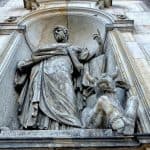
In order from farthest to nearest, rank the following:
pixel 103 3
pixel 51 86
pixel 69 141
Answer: pixel 103 3, pixel 51 86, pixel 69 141

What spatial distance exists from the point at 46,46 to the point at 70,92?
1488mm

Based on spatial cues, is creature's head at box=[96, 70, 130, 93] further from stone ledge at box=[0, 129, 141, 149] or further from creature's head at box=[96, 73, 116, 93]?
stone ledge at box=[0, 129, 141, 149]

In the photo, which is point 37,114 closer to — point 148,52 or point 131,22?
point 148,52

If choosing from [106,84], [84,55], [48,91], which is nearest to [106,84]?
[106,84]

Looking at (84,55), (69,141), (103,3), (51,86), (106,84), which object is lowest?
(69,141)

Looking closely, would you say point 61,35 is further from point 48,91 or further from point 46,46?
point 48,91

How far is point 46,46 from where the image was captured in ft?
27.2

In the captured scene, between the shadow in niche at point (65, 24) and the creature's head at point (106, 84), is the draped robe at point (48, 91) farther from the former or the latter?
the creature's head at point (106, 84)

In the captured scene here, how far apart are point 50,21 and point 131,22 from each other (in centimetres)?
211

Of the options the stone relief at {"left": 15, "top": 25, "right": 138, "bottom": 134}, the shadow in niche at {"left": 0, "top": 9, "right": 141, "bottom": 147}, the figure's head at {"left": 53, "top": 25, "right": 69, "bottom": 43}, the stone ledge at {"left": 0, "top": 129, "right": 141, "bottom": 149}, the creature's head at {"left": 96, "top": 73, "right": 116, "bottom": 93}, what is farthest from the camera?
the shadow in niche at {"left": 0, "top": 9, "right": 141, "bottom": 147}

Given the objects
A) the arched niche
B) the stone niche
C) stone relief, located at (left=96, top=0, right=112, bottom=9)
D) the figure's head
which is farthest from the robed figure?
stone relief, located at (left=96, top=0, right=112, bottom=9)

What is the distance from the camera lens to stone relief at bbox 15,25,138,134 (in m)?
6.08

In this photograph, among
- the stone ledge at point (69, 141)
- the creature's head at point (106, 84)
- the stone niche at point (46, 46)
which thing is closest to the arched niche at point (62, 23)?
the stone niche at point (46, 46)

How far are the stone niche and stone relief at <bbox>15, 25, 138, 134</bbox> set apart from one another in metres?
0.16
